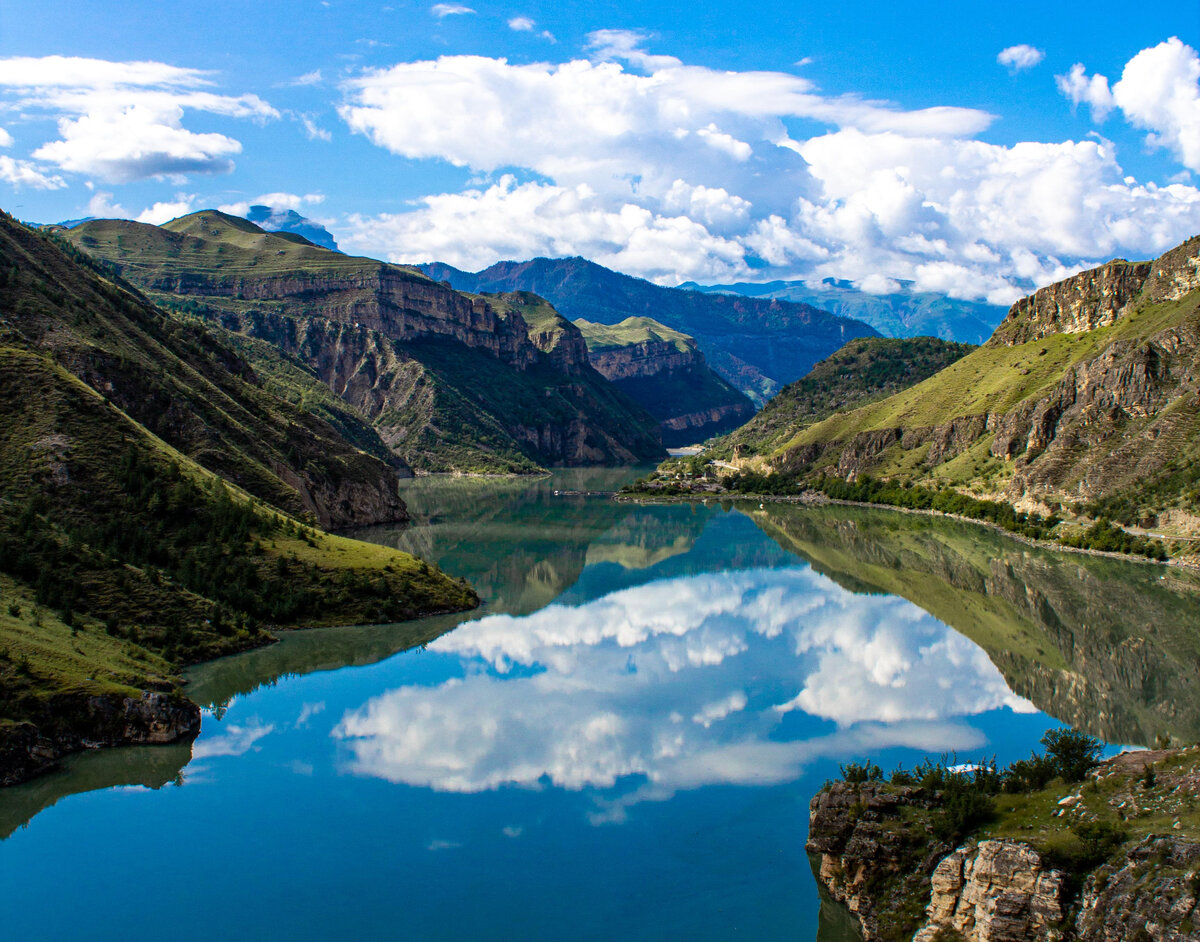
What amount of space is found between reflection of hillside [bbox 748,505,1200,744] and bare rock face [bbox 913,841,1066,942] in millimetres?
23531

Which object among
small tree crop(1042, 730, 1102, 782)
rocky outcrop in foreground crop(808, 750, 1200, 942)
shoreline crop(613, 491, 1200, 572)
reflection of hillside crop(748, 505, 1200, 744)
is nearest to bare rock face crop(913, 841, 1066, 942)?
rocky outcrop in foreground crop(808, 750, 1200, 942)

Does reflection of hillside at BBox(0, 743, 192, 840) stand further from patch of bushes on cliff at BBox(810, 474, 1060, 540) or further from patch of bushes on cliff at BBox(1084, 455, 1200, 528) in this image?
patch of bushes on cliff at BBox(810, 474, 1060, 540)

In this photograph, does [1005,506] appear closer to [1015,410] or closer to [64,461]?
[1015,410]

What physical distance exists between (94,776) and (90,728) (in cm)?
305

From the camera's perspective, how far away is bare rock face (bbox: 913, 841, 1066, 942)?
72.0 feet

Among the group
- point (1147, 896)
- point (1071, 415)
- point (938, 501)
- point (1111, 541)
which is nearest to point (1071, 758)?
point (1147, 896)

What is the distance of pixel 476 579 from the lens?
85938mm

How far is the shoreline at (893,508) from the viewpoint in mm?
93831

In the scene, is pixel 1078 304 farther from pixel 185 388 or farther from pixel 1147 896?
pixel 1147 896

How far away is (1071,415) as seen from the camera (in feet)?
418

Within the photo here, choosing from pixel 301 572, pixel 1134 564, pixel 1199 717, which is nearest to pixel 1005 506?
pixel 1134 564

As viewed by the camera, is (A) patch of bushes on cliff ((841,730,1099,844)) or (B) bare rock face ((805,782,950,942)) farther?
(A) patch of bushes on cliff ((841,730,1099,844))

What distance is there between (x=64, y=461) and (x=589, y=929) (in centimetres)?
4860

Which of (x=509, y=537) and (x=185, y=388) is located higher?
(x=185, y=388)
